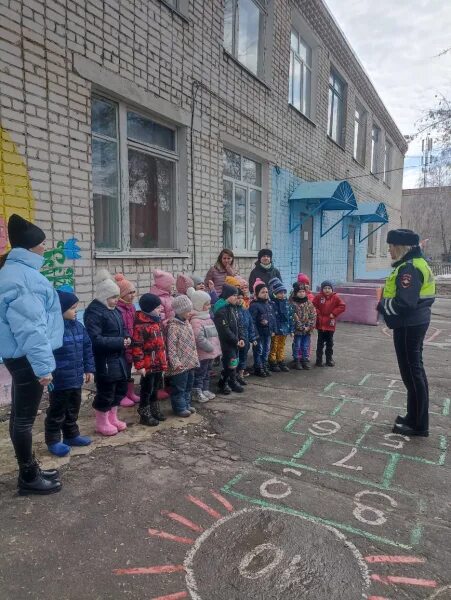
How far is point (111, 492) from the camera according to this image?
2.75m

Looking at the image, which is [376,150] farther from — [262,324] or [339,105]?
[262,324]

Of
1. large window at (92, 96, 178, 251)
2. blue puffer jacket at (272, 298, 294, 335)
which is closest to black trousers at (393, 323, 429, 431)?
blue puffer jacket at (272, 298, 294, 335)

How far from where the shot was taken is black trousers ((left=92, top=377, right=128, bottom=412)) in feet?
11.5

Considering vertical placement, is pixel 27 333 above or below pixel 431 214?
below

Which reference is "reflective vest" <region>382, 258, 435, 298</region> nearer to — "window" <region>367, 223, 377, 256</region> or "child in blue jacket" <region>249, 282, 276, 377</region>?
"child in blue jacket" <region>249, 282, 276, 377</region>

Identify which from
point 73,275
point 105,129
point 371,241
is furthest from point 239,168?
point 371,241

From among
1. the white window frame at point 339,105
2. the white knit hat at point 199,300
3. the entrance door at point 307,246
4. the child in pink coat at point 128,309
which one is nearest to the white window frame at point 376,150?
the white window frame at point 339,105

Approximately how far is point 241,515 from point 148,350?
1.66 m

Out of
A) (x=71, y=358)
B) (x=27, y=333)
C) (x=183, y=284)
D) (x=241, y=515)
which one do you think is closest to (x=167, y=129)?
(x=183, y=284)

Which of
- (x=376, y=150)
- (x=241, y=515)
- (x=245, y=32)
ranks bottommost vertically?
(x=241, y=515)

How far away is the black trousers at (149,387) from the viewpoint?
3.83 meters

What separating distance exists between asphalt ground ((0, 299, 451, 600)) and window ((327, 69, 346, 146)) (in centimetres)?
1115

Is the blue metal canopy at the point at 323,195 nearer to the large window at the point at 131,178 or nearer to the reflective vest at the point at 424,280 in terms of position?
the large window at the point at 131,178

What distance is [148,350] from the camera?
3709 millimetres
